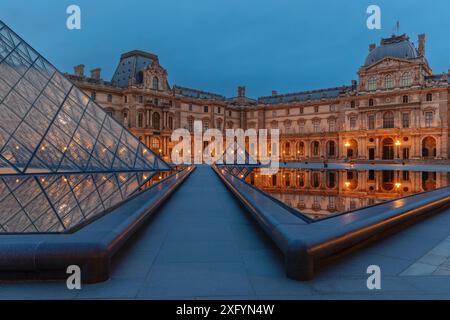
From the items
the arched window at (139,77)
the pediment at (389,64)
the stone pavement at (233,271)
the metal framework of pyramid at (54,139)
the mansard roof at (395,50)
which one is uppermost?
the mansard roof at (395,50)

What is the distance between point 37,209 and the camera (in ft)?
20.4

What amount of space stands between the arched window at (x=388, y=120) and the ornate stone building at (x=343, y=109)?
0.15 metres

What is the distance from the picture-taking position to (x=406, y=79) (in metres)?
47.5

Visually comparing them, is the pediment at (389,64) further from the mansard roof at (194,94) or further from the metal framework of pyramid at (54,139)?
the metal framework of pyramid at (54,139)

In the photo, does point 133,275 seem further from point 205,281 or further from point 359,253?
point 359,253

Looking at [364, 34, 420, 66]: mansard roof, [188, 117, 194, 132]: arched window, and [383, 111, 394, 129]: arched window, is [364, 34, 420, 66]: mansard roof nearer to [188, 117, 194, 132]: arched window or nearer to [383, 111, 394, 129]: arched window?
[383, 111, 394, 129]: arched window

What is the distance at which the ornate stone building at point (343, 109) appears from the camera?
4559 centimetres

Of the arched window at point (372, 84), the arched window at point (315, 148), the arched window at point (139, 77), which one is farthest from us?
the arched window at point (315, 148)

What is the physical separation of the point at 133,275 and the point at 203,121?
54.4 meters

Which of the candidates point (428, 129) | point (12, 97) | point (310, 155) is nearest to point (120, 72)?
point (310, 155)

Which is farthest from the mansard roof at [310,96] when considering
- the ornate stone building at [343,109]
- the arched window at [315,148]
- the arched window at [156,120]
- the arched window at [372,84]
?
the arched window at [156,120]

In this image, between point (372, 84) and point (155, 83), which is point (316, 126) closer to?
point (372, 84)

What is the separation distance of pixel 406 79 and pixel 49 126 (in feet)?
161

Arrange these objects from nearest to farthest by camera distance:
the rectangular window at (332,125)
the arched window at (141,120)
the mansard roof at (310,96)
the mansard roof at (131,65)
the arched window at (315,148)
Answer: the arched window at (141,120) < the mansard roof at (131,65) < the rectangular window at (332,125) < the arched window at (315,148) < the mansard roof at (310,96)
